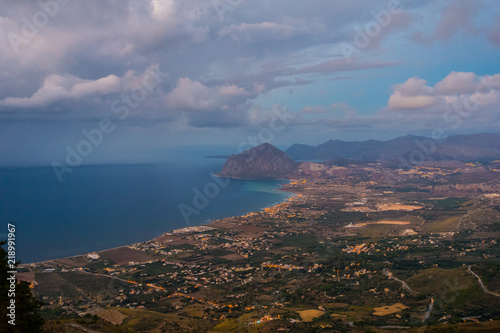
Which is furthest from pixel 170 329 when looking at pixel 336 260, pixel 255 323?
pixel 336 260

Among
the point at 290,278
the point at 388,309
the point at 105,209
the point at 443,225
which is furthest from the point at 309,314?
the point at 105,209

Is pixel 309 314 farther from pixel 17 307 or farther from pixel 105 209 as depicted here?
pixel 105 209

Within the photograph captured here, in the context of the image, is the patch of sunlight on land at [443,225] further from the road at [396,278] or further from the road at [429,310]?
the road at [429,310]

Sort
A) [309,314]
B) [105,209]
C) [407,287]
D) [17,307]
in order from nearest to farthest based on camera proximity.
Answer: [17,307]
[309,314]
[407,287]
[105,209]

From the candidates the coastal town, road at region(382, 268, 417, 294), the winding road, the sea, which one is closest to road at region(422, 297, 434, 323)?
the winding road

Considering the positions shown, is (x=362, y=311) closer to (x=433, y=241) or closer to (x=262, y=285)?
(x=262, y=285)

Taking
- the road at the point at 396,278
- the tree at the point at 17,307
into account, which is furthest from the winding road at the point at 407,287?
the tree at the point at 17,307
